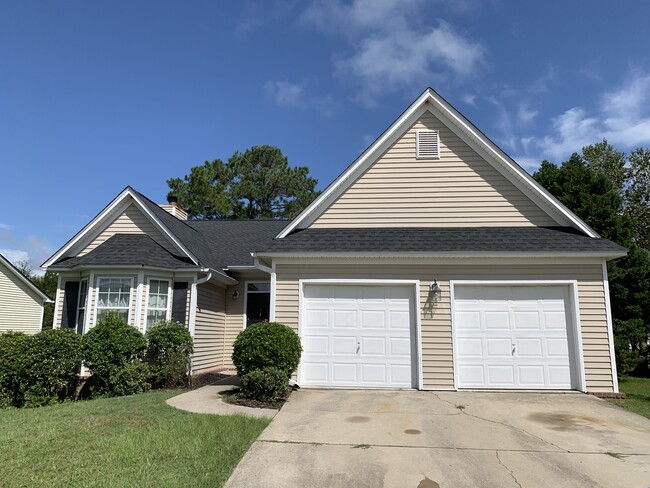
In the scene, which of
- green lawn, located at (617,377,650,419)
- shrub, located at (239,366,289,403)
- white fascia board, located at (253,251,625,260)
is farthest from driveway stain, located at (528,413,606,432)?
shrub, located at (239,366,289,403)

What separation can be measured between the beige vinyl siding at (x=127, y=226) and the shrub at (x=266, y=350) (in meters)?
6.19

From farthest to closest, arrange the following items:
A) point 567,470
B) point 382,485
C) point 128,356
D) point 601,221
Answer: point 601,221, point 128,356, point 567,470, point 382,485

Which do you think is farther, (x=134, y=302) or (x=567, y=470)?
(x=134, y=302)

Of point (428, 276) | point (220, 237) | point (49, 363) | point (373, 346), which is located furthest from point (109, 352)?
point (428, 276)

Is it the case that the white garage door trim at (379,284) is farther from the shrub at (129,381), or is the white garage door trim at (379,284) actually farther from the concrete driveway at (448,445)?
the shrub at (129,381)

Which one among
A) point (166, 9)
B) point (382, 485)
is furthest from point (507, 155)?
point (166, 9)

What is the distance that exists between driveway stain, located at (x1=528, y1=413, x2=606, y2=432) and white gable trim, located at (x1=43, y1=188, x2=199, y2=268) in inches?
399

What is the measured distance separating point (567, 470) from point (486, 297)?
5221 mm

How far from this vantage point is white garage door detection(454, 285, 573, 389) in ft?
31.1

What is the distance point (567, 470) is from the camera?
4898mm

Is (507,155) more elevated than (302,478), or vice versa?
(507,155)

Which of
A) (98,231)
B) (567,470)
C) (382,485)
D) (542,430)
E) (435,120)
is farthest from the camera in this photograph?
(98,231)

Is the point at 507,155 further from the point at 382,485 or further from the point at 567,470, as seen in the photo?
the point at 382,485

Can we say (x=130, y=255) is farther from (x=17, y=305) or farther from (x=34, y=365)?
(x=17, y=305)
